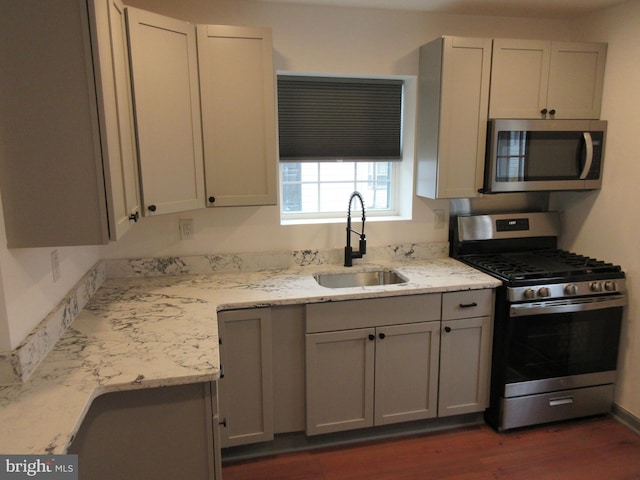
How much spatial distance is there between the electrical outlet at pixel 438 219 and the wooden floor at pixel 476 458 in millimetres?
1275

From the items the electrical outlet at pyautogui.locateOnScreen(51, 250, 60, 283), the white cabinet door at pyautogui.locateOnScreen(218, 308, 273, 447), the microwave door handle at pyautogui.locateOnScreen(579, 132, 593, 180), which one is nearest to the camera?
the electrical outlet at pyautogui.locateOnScreen(51, 250, 60, 283)

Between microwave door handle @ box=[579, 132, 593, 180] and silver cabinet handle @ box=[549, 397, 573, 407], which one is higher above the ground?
microwave door handle @ box=[579, 132, 593, 180]

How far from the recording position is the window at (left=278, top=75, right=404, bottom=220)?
2779 millimetres

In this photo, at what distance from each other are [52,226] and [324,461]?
1801mm

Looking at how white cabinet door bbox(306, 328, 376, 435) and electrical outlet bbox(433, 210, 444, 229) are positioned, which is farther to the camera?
electrical outlet bbox(433, 210, 444, 229)

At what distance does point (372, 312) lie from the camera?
7.87ft

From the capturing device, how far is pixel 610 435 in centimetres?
262

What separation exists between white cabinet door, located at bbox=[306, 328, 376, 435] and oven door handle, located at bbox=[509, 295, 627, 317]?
0.83 metres

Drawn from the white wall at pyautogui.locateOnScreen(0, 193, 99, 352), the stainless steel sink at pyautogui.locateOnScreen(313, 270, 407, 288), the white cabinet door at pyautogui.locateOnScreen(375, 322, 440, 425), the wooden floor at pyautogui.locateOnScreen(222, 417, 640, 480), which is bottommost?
the wooden floor at pyautogui.locateOnScreen(222, 417, 640, 480)

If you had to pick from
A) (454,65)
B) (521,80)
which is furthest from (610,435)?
(454,65)

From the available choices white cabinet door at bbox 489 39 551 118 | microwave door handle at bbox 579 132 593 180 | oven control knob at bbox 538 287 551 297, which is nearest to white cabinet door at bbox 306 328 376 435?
oven control knob at bbox 538 287 551 297

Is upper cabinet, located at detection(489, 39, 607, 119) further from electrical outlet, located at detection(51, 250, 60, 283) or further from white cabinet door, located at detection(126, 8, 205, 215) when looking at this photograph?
electrical outlet, located at detection(51, 250, 60, 283)

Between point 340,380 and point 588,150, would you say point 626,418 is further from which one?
point 340,380

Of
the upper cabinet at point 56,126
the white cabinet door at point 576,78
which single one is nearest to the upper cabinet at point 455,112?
the white cabinet door at point 576,78
